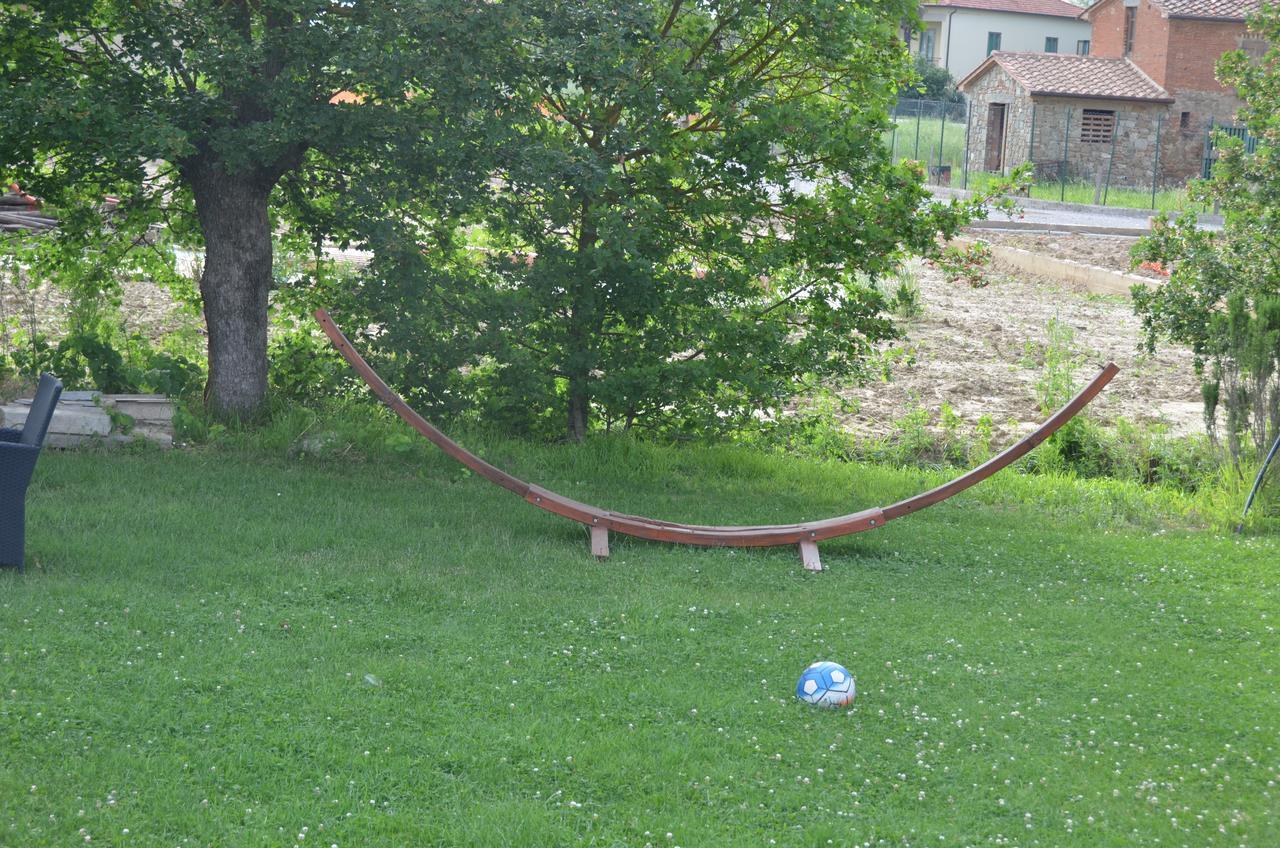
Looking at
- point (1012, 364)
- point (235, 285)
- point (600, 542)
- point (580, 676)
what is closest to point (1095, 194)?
point (1012, 364)

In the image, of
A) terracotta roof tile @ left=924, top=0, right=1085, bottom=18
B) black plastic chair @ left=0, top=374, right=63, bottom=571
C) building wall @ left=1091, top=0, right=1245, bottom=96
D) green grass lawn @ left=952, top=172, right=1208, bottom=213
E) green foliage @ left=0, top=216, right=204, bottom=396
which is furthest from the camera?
terracotta roof tile @ left=924, top=0, right=1085, bottom=18

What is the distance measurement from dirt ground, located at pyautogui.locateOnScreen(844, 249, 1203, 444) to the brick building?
25.0 m

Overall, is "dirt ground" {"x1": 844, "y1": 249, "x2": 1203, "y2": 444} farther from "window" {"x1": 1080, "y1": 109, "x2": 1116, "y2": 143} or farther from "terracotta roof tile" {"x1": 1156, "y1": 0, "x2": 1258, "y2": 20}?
"terracotta roof tile" {"x1": 1156, "y1": 0, "x2": 1258, "y2": 20}

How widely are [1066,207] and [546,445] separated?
94.1ft

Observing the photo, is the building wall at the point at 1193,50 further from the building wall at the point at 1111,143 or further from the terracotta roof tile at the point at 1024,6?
the terracotta roof tile at the point at 1024,6

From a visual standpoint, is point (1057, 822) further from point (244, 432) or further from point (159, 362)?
point (159, 362)

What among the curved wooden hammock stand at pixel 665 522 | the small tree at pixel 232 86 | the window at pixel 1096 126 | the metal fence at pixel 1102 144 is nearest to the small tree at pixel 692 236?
the small tree at pixel 232 86

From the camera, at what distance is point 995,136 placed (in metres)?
46.7

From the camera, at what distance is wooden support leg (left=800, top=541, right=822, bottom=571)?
7.58 m

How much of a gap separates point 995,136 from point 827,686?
44365 mm

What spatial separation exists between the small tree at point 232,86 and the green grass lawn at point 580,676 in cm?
204

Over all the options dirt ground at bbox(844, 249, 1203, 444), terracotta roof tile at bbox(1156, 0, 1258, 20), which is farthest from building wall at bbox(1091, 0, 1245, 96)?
dirt ground at bbox(844, 249, 1203, 444)

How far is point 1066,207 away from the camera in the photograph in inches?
1395

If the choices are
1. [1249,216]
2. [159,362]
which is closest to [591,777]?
[159,362]
